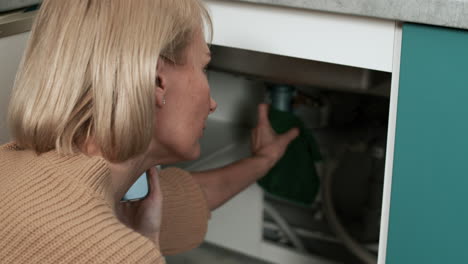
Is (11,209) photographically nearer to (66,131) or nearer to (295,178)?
(66,131)

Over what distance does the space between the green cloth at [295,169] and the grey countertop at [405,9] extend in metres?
0.64

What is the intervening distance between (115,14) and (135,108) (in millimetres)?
116

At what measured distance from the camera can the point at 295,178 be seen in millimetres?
1603

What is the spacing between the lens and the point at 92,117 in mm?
823

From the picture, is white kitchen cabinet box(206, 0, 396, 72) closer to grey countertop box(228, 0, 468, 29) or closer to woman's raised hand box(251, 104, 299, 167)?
grey countertop box(228, 0, 468, 29)

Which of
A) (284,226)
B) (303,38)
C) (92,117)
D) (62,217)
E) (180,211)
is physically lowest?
(284,226)

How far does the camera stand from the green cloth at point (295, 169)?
1.57 m

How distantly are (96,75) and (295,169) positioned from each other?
2.85 ft

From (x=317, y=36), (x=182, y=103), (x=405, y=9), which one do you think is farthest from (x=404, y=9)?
(x=182, y=103)

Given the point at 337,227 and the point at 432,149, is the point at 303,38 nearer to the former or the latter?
the point at 432,149

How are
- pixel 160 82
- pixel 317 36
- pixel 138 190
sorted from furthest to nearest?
pixel 138 190
pixel 317 36
pixel 160 82

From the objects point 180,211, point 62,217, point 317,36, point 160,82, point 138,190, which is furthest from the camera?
point 180,211

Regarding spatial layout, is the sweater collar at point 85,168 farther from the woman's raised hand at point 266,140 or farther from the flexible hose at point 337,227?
the flexible hose at point 337,227

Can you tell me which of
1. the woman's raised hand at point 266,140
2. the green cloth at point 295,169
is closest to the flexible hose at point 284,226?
the green cloth at point 295,169
